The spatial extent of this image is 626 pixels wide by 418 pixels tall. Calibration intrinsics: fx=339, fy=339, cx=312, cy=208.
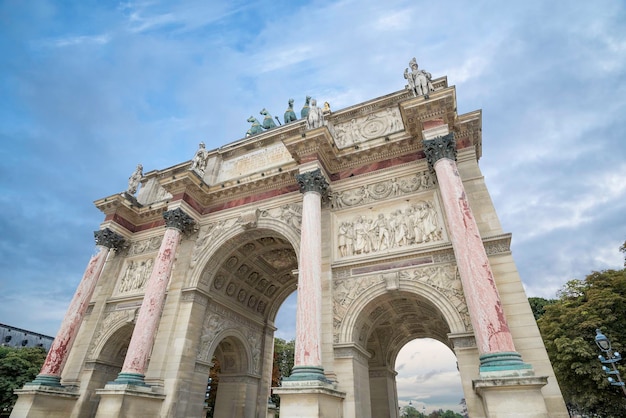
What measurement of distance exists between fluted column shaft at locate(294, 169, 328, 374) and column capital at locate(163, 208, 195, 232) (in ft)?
22.1

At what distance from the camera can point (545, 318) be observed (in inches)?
1022

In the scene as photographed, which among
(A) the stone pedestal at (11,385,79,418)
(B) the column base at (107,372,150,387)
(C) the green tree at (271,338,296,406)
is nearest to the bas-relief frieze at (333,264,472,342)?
(B) the column base at (107,372,150,387)

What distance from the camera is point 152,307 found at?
14.5 m

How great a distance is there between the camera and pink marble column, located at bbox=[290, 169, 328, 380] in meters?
10.4

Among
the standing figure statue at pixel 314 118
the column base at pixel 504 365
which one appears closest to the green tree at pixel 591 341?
the column base at pixel 504 365

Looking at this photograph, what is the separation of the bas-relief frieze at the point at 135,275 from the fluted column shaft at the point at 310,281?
1037cm

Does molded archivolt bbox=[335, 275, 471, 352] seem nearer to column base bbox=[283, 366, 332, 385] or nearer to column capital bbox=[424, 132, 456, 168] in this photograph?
column base bbox=[283, 366, 332, 385]

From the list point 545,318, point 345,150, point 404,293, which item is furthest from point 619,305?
point 345,150

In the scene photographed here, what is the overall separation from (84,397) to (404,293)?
15.4 m

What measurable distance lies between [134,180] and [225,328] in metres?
11.1

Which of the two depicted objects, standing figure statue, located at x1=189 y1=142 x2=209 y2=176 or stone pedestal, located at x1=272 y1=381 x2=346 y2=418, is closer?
stone pedestal, located at x1=272 y1=381 x2=346 y2=418

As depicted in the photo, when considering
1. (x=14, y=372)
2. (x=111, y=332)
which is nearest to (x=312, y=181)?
(x=111, y=332)

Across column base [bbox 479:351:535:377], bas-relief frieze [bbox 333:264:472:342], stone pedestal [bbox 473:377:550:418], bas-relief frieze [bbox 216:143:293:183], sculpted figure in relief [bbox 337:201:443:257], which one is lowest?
stone pedestal [bbox 473:377:550:418]

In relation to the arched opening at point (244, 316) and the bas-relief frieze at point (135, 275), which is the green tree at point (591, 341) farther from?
the bas-relief frieze at point (135, 275)
